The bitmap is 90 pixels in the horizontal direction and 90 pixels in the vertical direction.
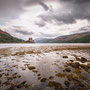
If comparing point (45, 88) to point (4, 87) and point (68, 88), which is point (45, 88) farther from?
point (4, 87)

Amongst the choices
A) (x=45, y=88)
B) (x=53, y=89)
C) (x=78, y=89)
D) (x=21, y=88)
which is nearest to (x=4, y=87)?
(x=21, y=88)

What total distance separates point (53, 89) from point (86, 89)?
2.93m

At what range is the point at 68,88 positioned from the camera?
5812 mm

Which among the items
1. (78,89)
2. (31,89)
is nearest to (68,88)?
(78,89)

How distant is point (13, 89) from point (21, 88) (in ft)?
2.26

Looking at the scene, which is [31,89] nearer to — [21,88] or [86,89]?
[21,88]

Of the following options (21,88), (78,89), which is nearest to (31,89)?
(21,88)

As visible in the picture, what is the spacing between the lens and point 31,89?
5668 mm

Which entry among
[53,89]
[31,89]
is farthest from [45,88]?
[31,89]

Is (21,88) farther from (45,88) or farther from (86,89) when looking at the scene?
(86,89)

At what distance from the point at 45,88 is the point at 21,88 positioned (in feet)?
7.30

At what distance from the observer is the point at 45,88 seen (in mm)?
5836

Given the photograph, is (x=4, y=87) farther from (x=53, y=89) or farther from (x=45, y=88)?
(x=53, y=89)

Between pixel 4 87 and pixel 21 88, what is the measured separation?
5.46 feet
